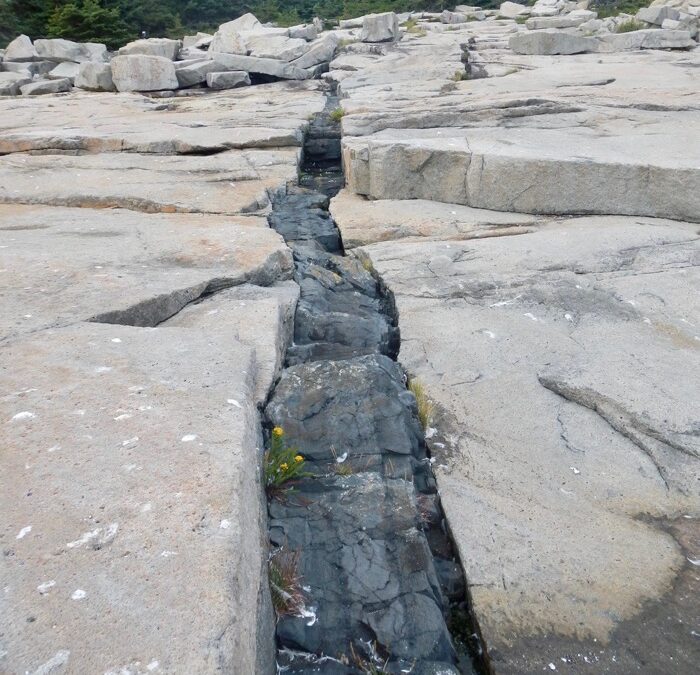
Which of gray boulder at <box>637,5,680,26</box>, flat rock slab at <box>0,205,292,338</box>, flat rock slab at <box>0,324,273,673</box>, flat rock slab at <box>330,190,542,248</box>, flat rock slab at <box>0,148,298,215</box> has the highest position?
flat rock slab at <box>0,324,273,673</box>

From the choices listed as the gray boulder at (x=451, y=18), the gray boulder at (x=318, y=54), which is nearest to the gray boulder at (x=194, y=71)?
the gray boulder at (x=318, y=54)

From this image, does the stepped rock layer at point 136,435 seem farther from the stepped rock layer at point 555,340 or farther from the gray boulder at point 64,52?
the gray boulder at point 64,52

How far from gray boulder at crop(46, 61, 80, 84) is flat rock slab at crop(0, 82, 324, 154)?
2383 mm

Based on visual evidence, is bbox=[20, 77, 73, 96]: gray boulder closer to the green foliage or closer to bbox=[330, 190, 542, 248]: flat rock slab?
the green foliage

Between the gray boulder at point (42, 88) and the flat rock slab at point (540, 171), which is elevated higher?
the flat rock slab at point (540, 171)

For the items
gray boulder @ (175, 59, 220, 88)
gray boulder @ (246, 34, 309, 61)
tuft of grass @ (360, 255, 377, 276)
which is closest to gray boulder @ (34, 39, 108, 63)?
gray boulder @ (246, 34, 309, 61)

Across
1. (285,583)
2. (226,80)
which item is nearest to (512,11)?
(226,80)

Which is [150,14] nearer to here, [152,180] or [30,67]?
[30,67]

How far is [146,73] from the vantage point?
1237 centimetres

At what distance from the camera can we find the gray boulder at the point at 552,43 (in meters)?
13.2

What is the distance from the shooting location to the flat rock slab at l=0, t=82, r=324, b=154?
7023 millimetres

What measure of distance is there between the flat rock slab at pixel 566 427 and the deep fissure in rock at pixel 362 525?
119 millimetres

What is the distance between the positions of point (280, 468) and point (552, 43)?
13381mm

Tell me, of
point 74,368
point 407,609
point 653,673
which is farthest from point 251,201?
point 653,673
